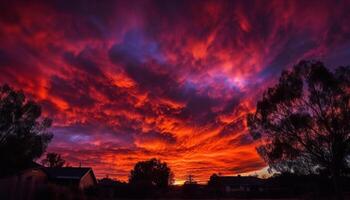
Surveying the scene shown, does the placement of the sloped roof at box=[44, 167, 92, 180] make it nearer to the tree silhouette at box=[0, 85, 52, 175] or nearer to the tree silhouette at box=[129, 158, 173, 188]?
the tree silhouette at box=[0, 85, 52, 175]

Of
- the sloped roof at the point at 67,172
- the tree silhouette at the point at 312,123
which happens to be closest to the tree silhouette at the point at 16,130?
the sloped roof at the point at 67,172

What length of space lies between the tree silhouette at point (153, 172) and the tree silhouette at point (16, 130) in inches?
1830

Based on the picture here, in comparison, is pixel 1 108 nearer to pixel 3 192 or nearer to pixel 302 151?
pixel 3 192

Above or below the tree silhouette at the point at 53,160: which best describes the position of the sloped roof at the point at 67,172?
below

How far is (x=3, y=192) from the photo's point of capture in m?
24.0

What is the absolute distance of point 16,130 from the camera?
31766 millimetres

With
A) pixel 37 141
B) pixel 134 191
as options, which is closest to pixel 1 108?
pixel 37 141

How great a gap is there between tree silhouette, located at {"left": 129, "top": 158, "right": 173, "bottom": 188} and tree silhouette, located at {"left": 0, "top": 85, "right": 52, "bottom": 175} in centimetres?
4647

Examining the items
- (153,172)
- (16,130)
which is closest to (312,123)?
(16,130)

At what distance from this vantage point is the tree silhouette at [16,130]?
98.6 ft

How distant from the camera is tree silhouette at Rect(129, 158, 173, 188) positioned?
3024 inches

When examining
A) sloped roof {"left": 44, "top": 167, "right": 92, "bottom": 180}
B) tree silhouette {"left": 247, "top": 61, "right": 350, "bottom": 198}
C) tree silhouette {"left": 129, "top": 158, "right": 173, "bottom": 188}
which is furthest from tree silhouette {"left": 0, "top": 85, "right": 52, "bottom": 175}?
tree silhouette {"left": 129, "top": 158, "right": 173, "bottom": 188}

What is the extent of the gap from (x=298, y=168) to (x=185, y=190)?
24721mm

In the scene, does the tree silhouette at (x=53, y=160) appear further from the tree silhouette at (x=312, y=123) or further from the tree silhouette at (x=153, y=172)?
the tree silhouette at (x=312, y=123)
